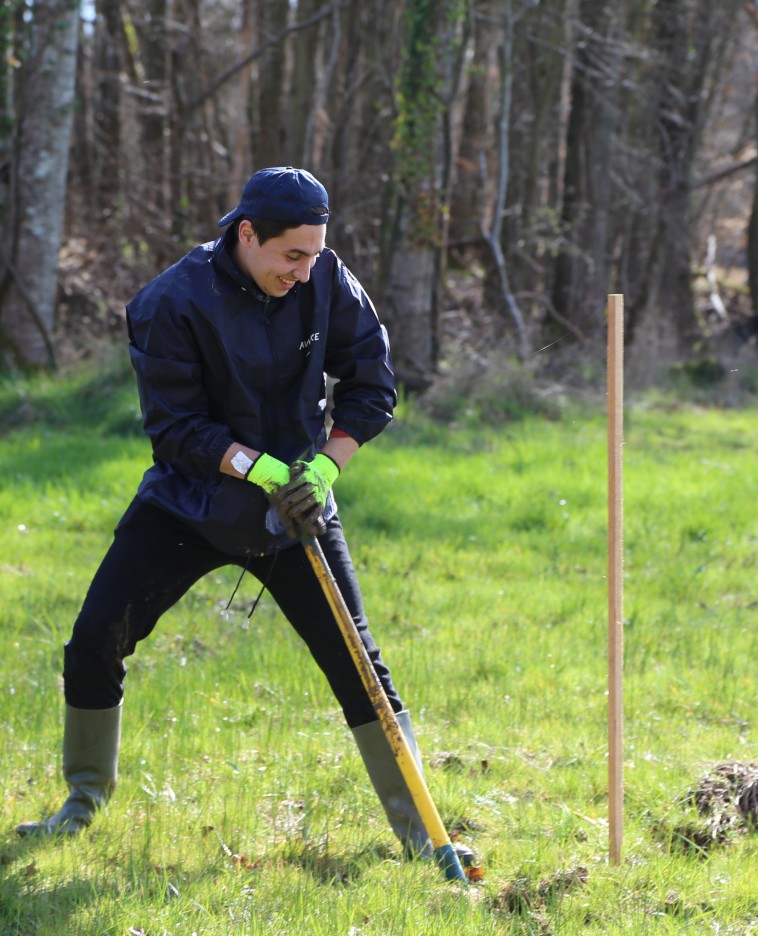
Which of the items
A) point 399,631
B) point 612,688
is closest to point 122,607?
point 612,688

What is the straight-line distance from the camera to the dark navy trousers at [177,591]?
3.48 m

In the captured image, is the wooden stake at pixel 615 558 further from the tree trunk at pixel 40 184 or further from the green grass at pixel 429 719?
the tree trunk at pixel 40 184

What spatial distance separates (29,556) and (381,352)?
3.86m

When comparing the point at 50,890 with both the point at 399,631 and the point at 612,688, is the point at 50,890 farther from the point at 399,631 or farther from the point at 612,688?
the point at 399,631

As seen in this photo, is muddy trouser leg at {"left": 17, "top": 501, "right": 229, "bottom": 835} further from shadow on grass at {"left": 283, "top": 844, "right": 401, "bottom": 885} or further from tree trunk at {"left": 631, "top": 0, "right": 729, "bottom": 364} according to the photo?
tree trunk at {"left": 631, "top": 0, "right": 729, "bottom": 364}

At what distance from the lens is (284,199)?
3.18 m

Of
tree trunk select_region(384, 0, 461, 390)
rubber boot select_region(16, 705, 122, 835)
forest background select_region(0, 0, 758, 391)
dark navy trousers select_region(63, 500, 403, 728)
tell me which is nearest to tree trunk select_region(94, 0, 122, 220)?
forest background select_region(0, 0, 758, 391)

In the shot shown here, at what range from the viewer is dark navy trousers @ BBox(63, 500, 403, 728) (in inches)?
137

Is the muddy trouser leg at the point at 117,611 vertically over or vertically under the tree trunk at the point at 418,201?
under

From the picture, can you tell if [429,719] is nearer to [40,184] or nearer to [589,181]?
[40,184]

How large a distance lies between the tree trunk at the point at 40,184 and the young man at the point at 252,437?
8.39 meters

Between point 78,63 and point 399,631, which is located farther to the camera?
point 78,63

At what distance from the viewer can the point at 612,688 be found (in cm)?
332

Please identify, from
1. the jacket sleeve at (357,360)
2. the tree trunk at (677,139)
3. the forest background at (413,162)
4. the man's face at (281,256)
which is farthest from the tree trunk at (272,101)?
the man's face at (281,256)
